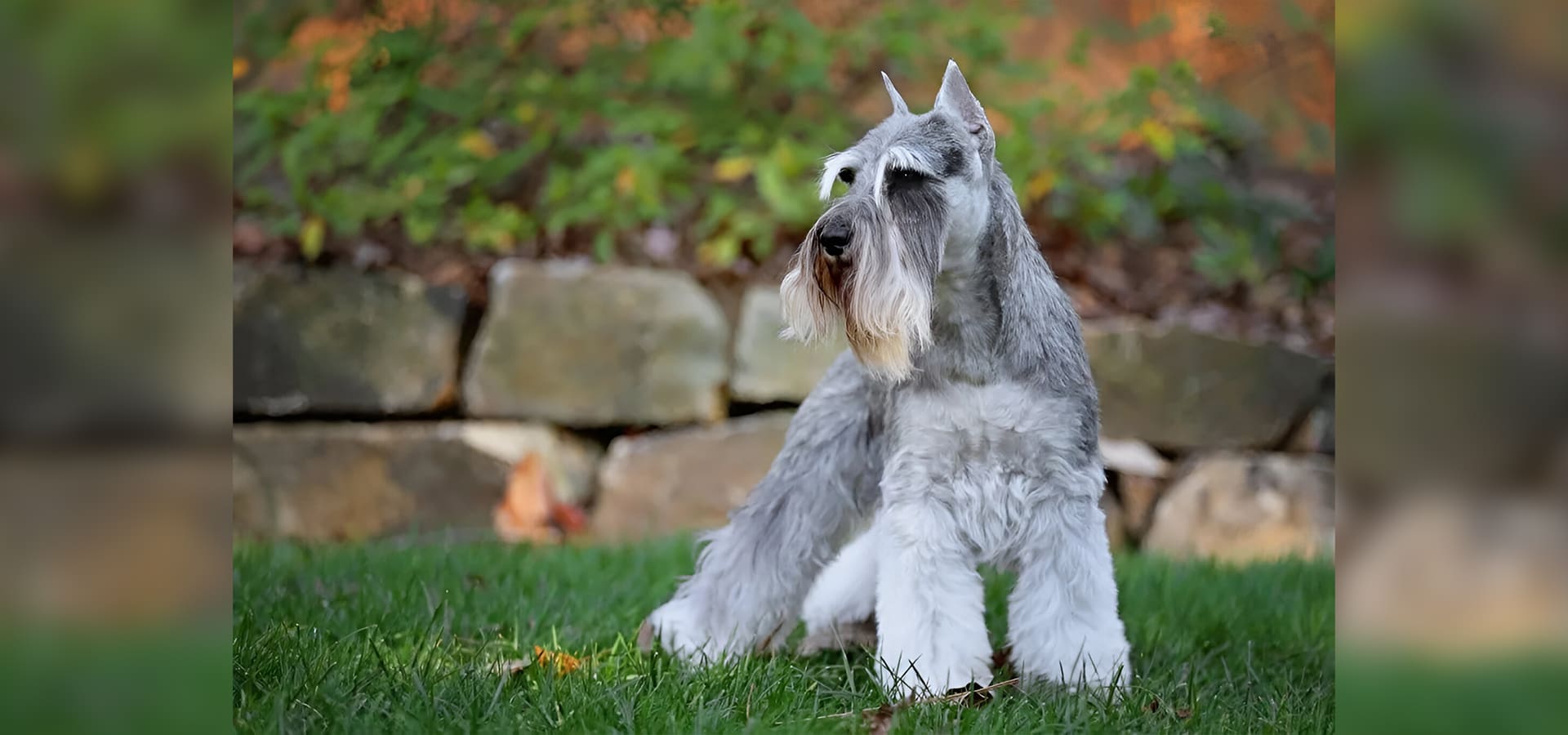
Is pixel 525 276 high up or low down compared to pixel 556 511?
up

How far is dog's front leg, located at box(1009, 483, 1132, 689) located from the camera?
112 inches

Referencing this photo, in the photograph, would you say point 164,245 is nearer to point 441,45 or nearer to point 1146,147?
point 441,45

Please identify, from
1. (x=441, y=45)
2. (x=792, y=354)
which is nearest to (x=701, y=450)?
(x=792, y=354)

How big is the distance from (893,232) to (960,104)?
50 centimetres

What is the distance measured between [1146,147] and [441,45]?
146 inches

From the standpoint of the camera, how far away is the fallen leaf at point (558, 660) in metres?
2.89

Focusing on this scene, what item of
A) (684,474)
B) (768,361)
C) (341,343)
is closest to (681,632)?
(684,474)

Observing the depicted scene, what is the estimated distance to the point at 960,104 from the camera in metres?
2.90

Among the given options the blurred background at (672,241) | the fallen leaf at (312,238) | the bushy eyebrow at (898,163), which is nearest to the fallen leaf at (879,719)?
the bushy eyebrow at (898,163)

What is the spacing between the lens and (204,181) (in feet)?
5.01

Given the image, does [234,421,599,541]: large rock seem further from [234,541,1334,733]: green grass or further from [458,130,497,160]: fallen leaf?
[458,130,497,160]: fallen leaf

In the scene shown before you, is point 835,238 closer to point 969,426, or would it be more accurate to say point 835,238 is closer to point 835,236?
point 835,236

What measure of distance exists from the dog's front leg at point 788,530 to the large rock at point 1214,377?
2.36m

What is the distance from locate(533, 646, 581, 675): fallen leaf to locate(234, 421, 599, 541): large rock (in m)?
2.23
